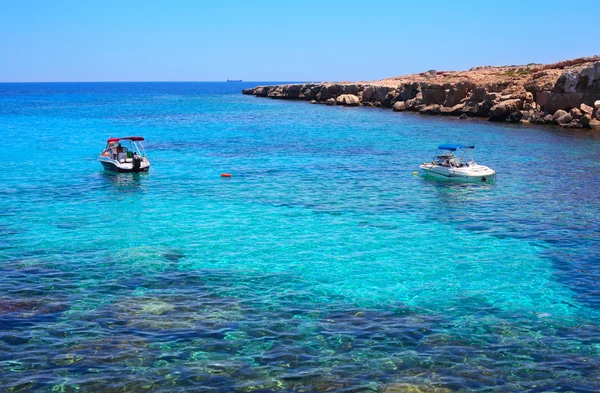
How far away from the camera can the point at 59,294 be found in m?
19.2

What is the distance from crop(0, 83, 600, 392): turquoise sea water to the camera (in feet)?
47.8

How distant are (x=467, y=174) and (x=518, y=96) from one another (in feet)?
148

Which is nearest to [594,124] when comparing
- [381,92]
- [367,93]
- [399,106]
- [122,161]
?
[399,106]

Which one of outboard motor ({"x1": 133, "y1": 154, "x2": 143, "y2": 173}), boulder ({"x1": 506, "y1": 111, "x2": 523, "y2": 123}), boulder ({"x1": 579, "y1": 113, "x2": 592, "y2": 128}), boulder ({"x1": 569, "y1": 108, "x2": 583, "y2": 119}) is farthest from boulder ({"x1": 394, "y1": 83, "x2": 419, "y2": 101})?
outboard motor ({"x1": 133, "y1": 154, "x2": 143, "y2": 173})

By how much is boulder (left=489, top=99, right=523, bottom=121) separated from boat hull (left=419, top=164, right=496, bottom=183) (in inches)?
1603

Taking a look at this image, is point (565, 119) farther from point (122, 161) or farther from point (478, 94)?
point (122, 161)

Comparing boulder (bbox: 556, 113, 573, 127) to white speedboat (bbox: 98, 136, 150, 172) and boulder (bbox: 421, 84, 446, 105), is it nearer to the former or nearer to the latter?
boulder (bbox: 421, 84, 446, 105)

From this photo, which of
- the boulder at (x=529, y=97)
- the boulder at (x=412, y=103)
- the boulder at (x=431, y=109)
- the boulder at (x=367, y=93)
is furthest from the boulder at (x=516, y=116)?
the boulder at (x=367, y=93)

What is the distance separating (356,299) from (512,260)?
8.08 metres

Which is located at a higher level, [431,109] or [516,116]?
[431,109]

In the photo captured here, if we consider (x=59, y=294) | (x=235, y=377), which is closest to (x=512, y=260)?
(x=235, y=377)

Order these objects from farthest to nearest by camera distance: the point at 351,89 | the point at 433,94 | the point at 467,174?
the point at 351,89
the point at 433,94
the point at 467,174

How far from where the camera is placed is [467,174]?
40.3 metres

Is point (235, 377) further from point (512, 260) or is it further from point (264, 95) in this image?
point (264, 95)
